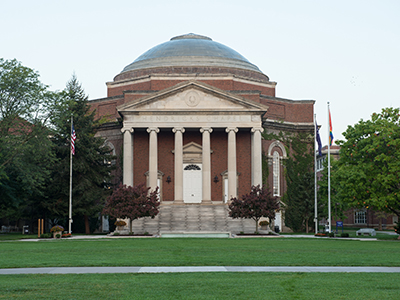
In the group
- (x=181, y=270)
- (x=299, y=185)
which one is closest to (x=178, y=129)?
(x=299, y=185)

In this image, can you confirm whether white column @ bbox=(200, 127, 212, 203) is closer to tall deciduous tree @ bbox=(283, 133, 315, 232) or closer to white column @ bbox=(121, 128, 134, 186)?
white column @ bbox=(121, 128, 134, 186)

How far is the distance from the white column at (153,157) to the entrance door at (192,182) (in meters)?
4.57

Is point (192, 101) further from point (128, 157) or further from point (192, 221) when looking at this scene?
point (192, 221)

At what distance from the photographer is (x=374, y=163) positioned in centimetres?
4228

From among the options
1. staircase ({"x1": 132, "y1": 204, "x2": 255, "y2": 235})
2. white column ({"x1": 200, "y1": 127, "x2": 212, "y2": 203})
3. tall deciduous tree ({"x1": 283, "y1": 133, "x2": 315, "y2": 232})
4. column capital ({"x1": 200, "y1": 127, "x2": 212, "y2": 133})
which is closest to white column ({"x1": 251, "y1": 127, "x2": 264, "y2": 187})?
column capital ({"x1": 200, "y1": 127, "x2": 212, "y2": 133})

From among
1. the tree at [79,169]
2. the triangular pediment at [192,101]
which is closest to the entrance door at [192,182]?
the triangular pediment at [192,101]

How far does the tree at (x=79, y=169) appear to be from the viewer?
5163 centimetres

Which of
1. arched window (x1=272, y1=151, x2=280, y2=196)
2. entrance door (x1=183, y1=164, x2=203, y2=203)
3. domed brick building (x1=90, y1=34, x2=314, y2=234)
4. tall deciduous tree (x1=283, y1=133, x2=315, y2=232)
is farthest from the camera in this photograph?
arched window (x1=272, y1=151, x2=280, y2=196)

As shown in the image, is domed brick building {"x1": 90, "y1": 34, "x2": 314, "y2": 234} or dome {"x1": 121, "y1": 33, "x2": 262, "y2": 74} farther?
dome {"x1": 121, "y1": 33, "x2": 262, "y2": 74}

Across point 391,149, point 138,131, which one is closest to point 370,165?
point 391,149

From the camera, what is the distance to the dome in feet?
210

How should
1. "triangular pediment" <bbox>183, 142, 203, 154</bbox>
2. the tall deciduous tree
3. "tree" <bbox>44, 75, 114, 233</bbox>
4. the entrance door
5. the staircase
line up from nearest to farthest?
the staircase → "tree" <bbox>44, 75, 114, 233</bbox> → "triangular pediment" <bbox>183, 142, 203, 154</bbox> → the entrance door → the tall deciduous tree

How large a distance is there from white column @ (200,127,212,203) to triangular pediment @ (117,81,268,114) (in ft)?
7.41

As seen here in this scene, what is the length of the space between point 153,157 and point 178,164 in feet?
7.61
